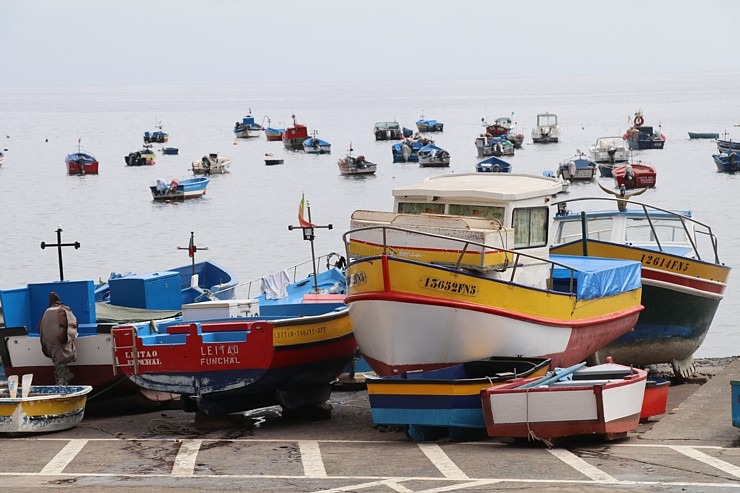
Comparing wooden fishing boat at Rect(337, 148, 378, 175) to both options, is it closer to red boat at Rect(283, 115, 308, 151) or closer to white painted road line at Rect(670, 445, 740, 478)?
red boat at Rect(283, 115, 308, 151)

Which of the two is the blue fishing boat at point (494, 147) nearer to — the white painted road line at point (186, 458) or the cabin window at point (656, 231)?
the cabin window at point (656, 231)

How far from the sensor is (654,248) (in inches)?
987

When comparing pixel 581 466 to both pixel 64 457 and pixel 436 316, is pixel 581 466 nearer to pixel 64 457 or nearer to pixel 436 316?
pixel 436 316

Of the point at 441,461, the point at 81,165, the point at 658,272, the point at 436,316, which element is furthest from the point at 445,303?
the point at 81,165

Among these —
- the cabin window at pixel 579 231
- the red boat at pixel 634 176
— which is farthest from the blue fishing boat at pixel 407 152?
the cabin window at pixel 579 231

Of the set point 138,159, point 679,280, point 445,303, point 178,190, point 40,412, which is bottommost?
point 178,190

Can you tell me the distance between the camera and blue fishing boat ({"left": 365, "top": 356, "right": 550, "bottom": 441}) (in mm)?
17172

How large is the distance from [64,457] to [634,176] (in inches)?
2564

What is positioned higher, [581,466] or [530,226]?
[530,226]

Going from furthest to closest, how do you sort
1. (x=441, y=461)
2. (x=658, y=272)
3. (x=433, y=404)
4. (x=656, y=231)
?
(x=656, y=231), (x=658, y=272), (x=433, y=404), (x=441, y=461)

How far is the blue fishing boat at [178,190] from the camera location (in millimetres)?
83562

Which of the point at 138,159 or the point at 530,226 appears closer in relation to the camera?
the point at 530,226

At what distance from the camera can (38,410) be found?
18.1m

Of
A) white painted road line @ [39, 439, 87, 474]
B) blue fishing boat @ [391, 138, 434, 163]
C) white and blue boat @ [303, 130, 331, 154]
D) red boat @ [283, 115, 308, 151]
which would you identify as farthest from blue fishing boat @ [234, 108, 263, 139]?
white painted road line @ [39, 439, 87, 474]
